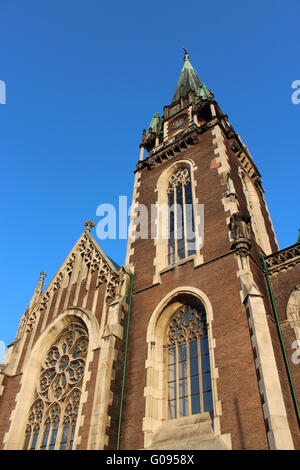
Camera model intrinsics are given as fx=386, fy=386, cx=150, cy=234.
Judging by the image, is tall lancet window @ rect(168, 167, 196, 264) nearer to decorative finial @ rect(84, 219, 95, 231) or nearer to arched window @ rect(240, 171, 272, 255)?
arched window @ rect(240, 171, 272, 255)

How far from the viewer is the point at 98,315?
1595 cm

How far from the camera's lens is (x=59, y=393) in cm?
1528

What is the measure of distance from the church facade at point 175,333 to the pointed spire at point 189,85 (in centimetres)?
594

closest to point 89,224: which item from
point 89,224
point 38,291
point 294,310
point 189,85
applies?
point 89,224

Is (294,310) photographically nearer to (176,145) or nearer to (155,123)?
(176,145)

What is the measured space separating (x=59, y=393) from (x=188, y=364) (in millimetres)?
5742

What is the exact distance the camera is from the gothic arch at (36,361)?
14945mm

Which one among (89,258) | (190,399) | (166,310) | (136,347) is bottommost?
(190,399)

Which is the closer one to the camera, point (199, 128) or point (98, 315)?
point (98, 315)

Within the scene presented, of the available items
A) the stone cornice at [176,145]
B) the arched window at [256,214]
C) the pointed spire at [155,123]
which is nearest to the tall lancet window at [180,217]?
the stone cornice at [176,145]

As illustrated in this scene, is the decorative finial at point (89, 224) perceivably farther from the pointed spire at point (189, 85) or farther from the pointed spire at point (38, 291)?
the pointed spire at point (189, 85)
